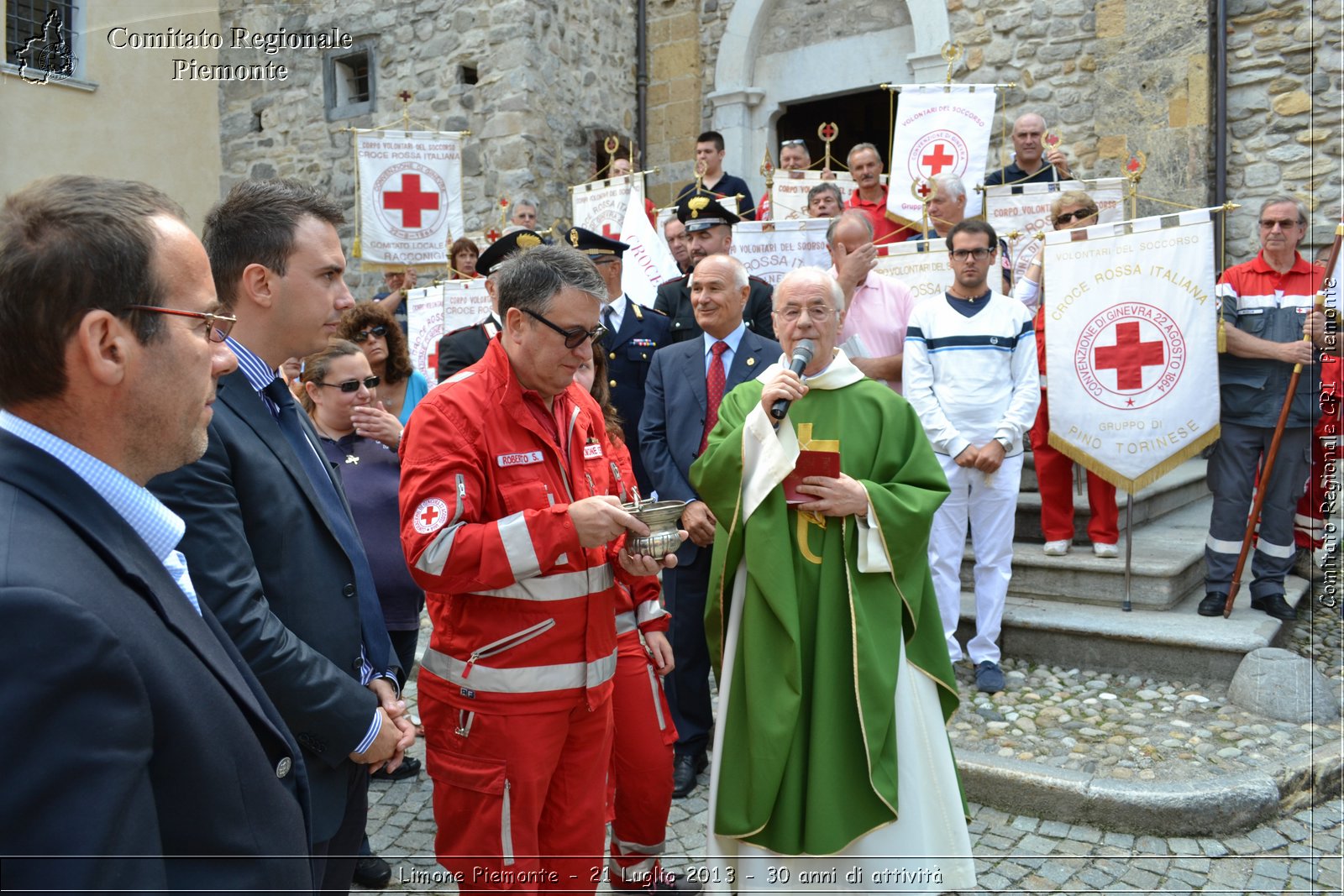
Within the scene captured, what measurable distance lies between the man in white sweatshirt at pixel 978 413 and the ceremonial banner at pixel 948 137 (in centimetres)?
247

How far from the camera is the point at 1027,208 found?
23.3 ft

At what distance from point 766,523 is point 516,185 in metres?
8.43

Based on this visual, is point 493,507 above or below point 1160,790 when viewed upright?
above

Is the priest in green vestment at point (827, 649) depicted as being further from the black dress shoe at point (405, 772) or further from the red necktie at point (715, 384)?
the black dress shoe at point (405, 772)

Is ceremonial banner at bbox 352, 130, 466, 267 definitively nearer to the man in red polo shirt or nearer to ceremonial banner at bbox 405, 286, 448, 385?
ceremonial banner at bbox 405, 286, 448, 385

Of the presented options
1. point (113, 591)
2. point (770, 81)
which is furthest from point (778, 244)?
point (770, 81)

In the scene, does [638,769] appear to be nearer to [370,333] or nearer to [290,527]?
[290,527]

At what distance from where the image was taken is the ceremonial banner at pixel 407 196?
9.24m

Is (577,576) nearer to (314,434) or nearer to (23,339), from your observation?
(314,434)

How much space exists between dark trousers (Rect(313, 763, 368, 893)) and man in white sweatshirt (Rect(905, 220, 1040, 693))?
11.7 feet

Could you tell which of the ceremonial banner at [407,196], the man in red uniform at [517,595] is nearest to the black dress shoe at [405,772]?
the man in red uniform at [517,595]

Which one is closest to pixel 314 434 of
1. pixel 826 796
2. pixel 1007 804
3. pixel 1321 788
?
pixel 826 796

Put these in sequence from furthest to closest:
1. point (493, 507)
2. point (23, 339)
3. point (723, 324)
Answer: point (723, 324)
point (493, 507)
point (23, 339)

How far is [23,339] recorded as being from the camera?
1.11 meters
